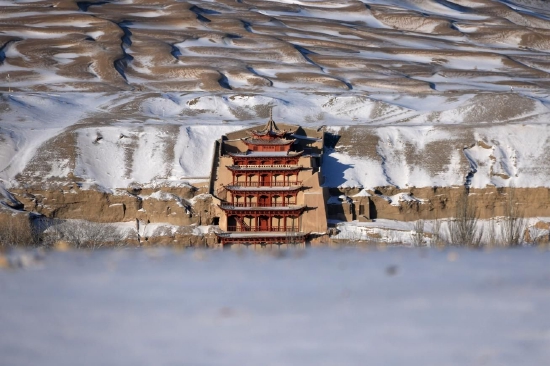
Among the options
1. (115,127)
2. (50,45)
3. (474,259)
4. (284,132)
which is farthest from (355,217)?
(50,45)

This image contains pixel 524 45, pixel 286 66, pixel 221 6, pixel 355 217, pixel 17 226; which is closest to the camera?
pixel 17 226

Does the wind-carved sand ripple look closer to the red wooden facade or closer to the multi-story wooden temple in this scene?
the multi-story wooden temple

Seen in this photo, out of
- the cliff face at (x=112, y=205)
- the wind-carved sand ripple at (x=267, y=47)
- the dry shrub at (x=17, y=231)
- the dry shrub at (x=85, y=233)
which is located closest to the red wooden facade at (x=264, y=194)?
the cliff face at (x=112, y=205)

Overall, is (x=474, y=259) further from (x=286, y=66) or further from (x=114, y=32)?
(x=114, y=32)

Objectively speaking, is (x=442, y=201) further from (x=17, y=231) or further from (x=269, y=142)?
(x=17, y=231)

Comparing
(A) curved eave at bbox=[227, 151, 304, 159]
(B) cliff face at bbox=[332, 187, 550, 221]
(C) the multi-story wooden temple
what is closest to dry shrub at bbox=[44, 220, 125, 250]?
(C) the multi-story wooden temple

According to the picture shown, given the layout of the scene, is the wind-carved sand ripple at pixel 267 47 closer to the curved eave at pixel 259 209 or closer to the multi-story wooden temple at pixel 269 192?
the multi-story wooden temple at pixel 269 192

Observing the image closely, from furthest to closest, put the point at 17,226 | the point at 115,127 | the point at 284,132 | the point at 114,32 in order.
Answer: the point at 114,32, the point at 115,127, the point at 284,132, the point at 17,226
